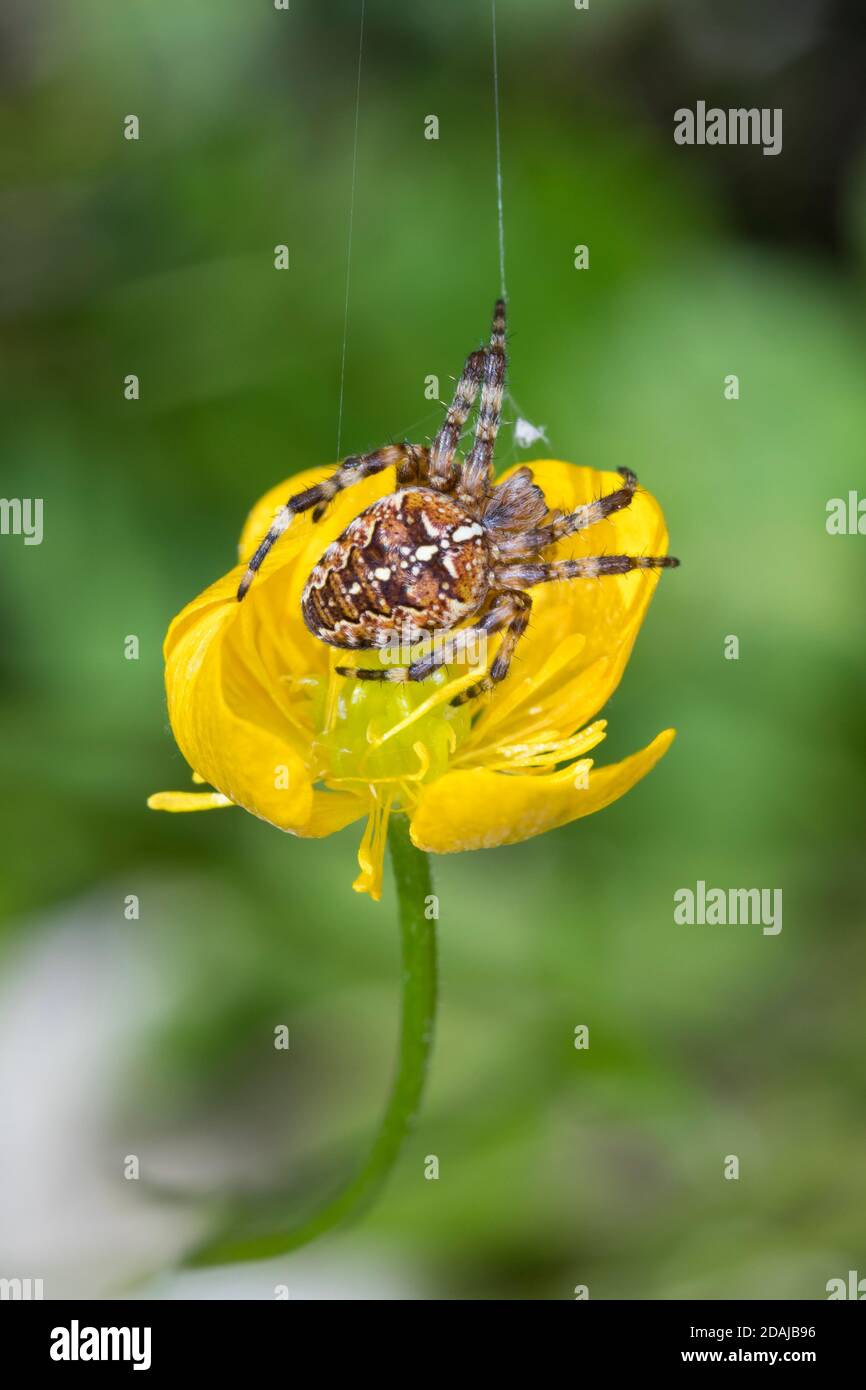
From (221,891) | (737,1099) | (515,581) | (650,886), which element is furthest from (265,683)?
(737,1099)

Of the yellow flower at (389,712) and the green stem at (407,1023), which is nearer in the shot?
the yellow flower at (389,712)

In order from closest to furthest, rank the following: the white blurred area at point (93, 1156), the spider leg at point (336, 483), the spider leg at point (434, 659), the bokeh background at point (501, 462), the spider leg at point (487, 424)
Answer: the spider leg at point (434, 659) < the spider leg at point (336, 483) < the spider leg at point (487, 424) < the white blurred area at point (93, 1156) < the bokeh background at point (501, 462)

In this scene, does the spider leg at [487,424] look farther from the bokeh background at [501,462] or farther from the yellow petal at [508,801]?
the yellow petal at [508,801]

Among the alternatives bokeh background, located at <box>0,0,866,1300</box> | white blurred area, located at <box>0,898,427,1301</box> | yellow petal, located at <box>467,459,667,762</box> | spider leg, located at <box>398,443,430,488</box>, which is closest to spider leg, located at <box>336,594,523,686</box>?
yellow petal, located at <box>467,459,667,762</box>

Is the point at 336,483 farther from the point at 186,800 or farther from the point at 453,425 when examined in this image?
the point at 186,800

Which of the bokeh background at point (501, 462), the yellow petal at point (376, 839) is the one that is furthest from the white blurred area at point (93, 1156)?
the yellow petal at point (376, 839)

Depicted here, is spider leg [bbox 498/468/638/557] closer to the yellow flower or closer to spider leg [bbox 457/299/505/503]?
the yellow flower

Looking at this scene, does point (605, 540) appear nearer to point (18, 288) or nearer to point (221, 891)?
point (221, 891)

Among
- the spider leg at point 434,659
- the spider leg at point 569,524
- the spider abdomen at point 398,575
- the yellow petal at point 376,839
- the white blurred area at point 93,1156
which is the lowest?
the white blurred area at point 93,1156
